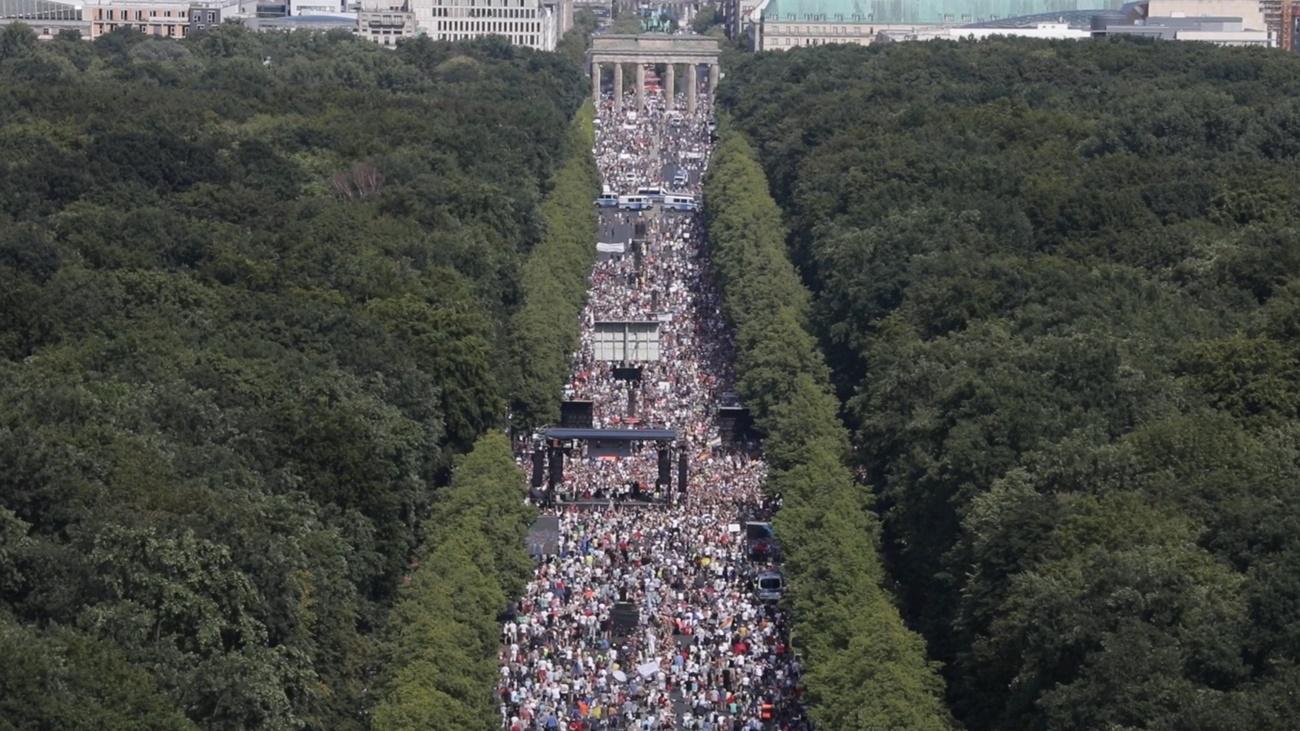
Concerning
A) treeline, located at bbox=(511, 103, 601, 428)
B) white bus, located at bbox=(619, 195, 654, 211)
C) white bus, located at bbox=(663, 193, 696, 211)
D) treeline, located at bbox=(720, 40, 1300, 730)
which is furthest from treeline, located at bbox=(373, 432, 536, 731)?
white bus, located at bbox=(663, 193, 696, 211)

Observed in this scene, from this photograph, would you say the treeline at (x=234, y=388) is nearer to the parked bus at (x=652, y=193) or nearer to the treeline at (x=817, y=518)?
the treeline at (x=817, y=518)

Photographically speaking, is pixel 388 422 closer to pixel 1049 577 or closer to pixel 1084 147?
pixel 1049 577

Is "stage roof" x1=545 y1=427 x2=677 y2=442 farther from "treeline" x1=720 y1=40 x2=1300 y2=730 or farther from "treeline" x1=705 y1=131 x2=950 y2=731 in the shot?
"treeline" x1=720 y1=40 x2=1300 y2=730

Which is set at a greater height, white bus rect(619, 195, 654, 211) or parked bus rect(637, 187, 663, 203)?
white bus rect(619, 195, 654, 211)

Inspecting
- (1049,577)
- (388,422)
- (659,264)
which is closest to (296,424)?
(388,422)

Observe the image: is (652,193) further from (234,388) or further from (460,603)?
(460,603)

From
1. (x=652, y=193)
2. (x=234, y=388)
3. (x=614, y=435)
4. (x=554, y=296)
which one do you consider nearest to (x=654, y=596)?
(x=234, y=388)
